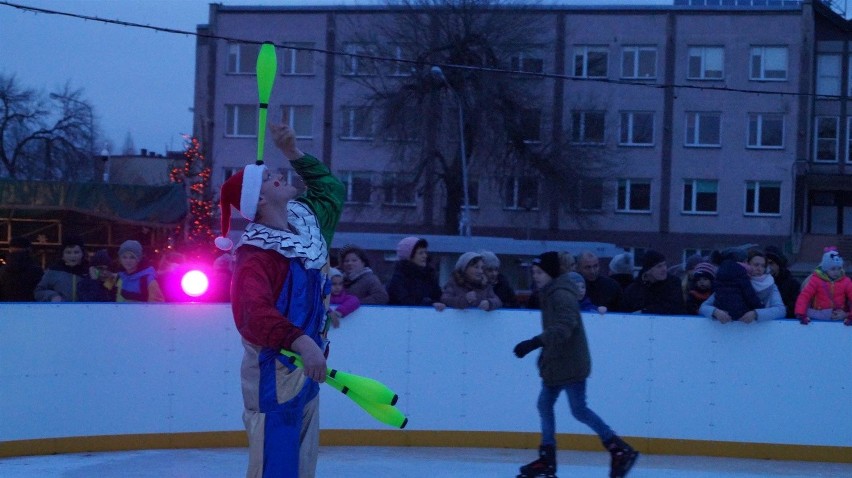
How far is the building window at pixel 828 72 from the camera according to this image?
115 ft

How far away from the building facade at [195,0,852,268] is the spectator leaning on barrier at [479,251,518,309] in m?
23.8

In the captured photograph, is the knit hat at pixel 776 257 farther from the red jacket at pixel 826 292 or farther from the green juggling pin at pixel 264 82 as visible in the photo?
the green juggling pin at pixel 264 82

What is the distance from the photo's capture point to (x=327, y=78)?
35031 millimetres

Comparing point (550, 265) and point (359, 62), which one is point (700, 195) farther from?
point (550, 265)

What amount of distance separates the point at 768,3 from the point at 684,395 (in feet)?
104

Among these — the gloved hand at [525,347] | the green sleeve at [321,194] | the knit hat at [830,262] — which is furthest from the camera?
the knit hat at [830,262]

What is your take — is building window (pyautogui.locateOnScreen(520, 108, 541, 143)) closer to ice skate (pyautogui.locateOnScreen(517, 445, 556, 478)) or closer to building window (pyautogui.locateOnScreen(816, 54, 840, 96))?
building window (pyautogui.locateOnScreen(816, 54, 840, 96))

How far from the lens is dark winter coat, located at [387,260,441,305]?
7.90 meters

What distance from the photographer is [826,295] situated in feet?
25.0

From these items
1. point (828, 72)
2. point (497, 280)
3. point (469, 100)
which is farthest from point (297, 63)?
point (497, 280)

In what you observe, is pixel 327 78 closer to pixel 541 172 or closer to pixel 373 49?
pixel 373 49

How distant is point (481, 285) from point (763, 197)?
2854 centimetres

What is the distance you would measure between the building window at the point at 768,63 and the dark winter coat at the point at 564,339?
95.9 feet

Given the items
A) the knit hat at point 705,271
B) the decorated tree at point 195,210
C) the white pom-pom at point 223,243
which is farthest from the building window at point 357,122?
the white pom-pom at point 223,243
